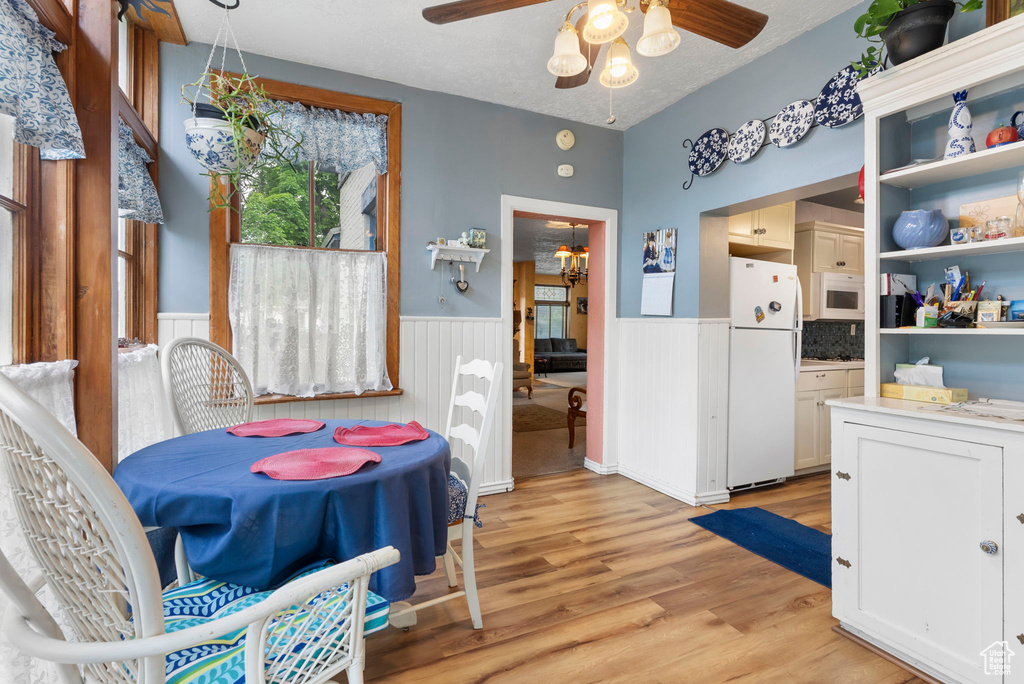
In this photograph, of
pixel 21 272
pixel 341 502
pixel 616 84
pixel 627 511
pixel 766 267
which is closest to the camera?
pixel 341 502

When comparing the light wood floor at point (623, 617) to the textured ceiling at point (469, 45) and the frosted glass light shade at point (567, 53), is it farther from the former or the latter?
the textured ceiling at point (469, 45)

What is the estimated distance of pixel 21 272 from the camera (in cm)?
148

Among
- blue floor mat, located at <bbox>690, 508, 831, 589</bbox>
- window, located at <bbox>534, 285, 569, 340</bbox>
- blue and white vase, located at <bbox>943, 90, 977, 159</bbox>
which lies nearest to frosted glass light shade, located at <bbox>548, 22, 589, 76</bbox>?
blue and white vase, located at <bbox>943, 90, 977, 159</bbox>

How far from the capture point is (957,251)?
1869 mm

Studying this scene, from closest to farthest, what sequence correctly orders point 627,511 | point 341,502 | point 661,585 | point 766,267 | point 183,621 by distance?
point 183,621, point 341,502, point 661,585, point 627,511, point 766,267

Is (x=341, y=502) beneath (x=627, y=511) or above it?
above


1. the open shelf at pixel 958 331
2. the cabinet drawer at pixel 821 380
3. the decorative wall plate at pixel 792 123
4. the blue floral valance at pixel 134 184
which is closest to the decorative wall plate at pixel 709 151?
the decorative wall plate at pixel 792 123

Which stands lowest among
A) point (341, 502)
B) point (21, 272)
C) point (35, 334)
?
point (341, 502)

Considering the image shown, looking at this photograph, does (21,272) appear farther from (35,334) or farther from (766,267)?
(766,267)

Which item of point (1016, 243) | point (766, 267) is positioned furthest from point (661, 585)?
point (766, 267)

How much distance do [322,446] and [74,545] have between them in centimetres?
86

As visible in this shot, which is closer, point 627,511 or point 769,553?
point 769,553

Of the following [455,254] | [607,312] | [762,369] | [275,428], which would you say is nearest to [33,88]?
[275,428]

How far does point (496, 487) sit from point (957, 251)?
280cm
